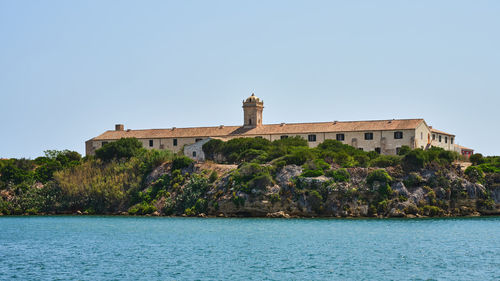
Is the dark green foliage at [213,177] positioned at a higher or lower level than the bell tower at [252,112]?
lower

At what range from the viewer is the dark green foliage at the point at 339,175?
203 ft

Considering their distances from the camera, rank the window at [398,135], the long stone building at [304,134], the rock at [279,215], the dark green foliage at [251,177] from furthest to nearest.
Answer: the long stone building at [304,134] < the window at [398,135] < the dark green foliage at [251,177] < the rock at [279,215]

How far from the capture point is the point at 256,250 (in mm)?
37625

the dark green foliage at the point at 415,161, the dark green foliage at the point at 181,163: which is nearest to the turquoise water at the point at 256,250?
the dark green foliage at the point at 415,161

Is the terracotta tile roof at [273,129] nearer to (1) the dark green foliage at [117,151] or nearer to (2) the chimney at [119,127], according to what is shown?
(2) the chimney at [119,127]

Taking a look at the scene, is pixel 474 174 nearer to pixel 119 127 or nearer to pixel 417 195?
pixel 417 195

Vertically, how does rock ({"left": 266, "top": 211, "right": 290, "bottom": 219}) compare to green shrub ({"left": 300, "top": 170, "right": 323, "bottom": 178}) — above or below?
below

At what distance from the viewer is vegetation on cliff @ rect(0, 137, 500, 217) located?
199 ft

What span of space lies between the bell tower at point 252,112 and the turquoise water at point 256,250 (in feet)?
132

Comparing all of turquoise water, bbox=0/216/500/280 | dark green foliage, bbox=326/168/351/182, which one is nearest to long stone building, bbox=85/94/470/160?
dark green foliage, bbox=326/168/351/182

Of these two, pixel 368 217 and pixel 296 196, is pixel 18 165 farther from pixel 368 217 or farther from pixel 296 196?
pixel 368 217

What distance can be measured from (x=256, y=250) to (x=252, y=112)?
57862 mm

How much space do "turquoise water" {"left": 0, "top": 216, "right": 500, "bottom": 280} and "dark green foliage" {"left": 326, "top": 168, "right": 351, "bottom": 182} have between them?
758cm

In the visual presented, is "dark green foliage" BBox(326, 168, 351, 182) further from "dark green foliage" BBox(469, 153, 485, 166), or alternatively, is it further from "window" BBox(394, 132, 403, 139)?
"window" BBox(394, 132, 403, 139)
